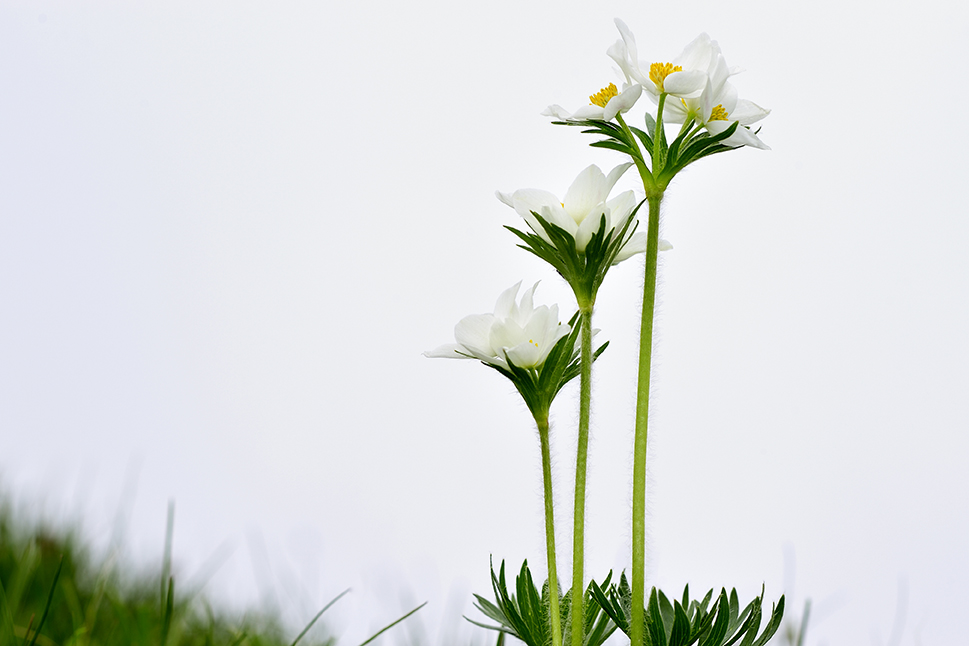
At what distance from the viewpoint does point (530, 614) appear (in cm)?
155

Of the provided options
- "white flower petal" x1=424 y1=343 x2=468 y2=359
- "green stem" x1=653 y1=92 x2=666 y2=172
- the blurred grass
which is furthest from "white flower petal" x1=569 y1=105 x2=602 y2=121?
the blurred grass

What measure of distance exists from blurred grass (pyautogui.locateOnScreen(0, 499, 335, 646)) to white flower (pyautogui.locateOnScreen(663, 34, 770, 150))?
1.32 m

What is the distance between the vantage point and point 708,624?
1.39 metres

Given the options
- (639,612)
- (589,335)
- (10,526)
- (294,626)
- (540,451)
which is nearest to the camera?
(639,612)

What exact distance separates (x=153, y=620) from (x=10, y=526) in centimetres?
135

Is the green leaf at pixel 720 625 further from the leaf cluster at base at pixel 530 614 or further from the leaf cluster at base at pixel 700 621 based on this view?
the leaf cluster at base at pixel 530 614

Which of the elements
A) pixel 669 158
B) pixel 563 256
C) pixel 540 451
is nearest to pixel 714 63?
pixel 669 158

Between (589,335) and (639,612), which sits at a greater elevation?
(589,335)

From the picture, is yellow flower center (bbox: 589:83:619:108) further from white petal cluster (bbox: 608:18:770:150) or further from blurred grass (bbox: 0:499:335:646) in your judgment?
blurred grass (bbox: 0:499:335:646)

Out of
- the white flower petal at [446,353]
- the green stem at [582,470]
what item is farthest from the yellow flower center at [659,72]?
the white flower petal at [446,353]

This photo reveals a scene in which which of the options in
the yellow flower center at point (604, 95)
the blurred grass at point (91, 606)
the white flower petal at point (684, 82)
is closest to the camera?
the white flower petal at point (684, 82)

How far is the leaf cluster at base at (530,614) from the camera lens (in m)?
1.54

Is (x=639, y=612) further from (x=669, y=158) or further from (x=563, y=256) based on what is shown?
(x=669, y=158)

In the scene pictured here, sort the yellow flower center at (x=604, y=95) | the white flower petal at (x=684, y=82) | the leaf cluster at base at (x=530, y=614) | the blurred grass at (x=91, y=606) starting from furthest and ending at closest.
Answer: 1. the blurred grass at (x=91, y=606)
2. the leaf cluster at base at (x=530, y=614)
3. the yellow flower center at (x=604, y=95)
4. the white flower petal at (x=684, y=82)
